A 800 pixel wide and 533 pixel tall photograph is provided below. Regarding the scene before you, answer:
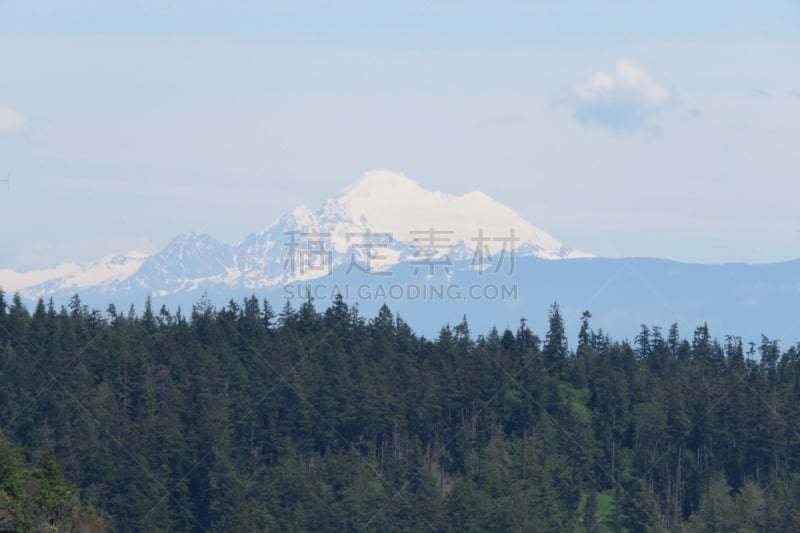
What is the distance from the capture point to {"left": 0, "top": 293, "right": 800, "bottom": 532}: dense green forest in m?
132

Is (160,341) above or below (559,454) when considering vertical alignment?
above

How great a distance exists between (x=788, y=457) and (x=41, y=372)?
265ft

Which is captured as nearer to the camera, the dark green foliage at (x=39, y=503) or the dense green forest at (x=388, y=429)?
the dark green foliage at (x=39, y=503)

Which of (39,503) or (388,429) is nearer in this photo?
(39,503)

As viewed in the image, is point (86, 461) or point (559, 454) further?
point (559, 454)

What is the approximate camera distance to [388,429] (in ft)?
488

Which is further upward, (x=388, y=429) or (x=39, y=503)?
(x=39, y=503)

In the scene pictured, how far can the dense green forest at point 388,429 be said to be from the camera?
132 meters

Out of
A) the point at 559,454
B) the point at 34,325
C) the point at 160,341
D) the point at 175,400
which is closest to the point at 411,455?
the point at 559,454

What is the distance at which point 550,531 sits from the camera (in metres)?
132

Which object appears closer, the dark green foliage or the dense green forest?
the dark green foliage

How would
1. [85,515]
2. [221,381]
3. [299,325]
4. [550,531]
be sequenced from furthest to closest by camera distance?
[299,325]
[221,381]
[550,531]
[85,515]

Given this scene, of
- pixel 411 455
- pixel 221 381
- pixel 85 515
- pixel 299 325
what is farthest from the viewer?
pixel 299 325

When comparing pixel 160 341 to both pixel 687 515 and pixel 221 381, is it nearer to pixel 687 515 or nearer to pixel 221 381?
pixel 221 381
